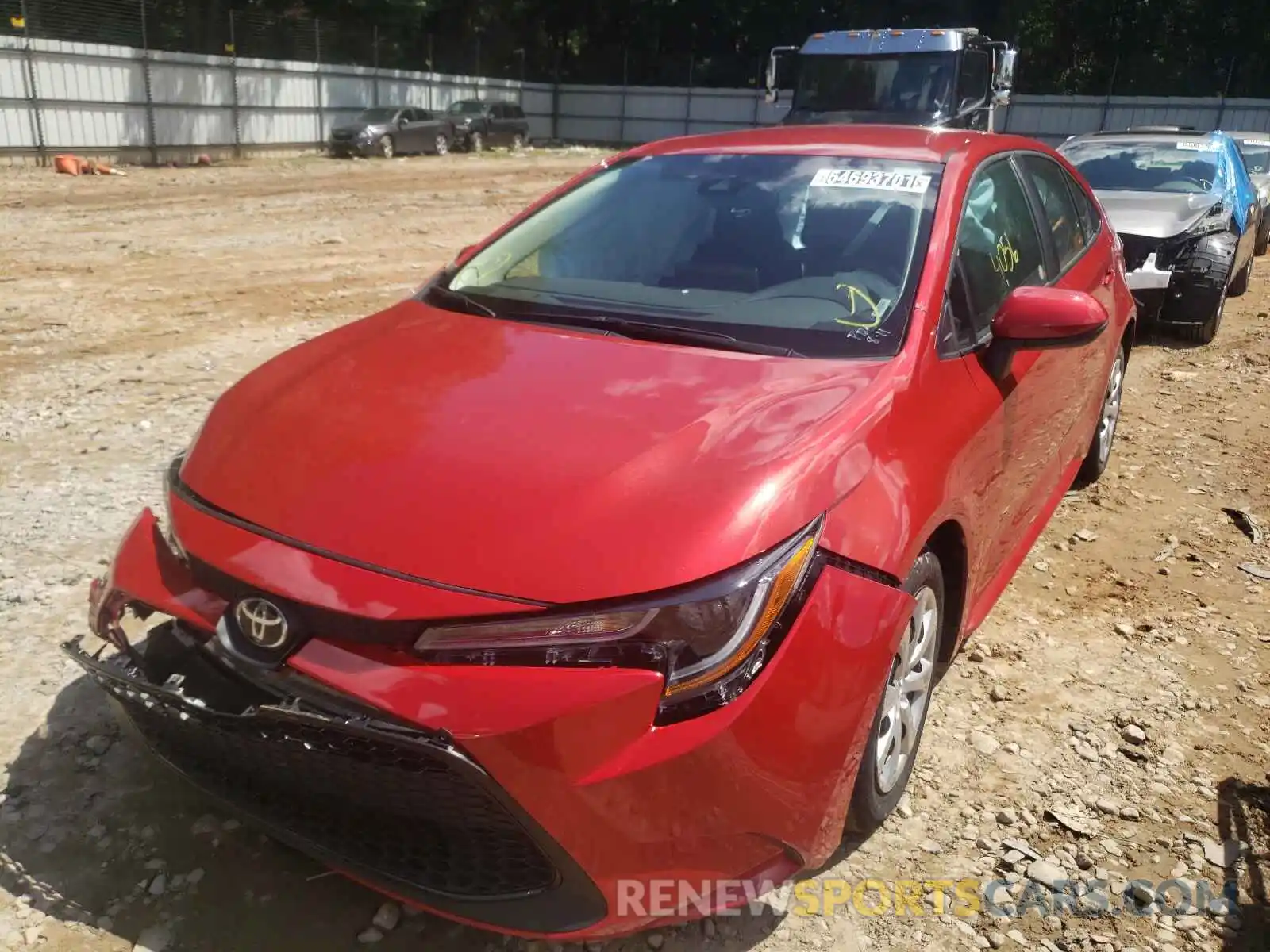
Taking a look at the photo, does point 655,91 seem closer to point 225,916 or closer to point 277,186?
point 277,186

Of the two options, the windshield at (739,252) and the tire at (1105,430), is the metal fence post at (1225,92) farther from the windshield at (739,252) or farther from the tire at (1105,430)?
the windshield at (739,252)

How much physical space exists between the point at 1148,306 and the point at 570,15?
132 feet

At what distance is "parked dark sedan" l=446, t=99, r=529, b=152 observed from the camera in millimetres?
27359

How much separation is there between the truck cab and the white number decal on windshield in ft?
31.2

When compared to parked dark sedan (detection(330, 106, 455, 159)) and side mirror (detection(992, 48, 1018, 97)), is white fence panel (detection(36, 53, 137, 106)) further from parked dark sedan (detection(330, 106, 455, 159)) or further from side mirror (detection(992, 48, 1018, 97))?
side mirror (detection(992, 48, 1018, 97))

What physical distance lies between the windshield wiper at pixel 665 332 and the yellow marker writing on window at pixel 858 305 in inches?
7.4

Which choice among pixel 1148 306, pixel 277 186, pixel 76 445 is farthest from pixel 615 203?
pixel 277 186

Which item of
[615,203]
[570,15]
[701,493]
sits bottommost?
[701,493]

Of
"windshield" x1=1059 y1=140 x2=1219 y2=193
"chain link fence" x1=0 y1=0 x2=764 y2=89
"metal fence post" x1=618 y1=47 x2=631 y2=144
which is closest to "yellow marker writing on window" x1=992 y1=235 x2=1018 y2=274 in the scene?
"windshield" x1=1059 y1=140 x2=1219 y2=193

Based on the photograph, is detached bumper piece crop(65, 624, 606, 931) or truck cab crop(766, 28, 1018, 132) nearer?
detached bumper piece crop(65, 624, 606, 931)

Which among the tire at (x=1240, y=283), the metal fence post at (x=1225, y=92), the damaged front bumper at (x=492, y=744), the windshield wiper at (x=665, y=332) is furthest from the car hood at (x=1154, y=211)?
the metal fence post at (x=1225, y=92)

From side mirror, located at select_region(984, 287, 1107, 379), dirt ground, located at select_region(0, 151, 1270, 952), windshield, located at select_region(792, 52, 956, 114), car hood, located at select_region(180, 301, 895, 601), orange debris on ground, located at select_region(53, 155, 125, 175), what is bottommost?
orange debris on ground, located at select_region(53, 155, 125, 175)

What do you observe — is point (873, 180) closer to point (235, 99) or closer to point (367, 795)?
point (367, 795)

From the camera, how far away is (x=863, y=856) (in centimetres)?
246
